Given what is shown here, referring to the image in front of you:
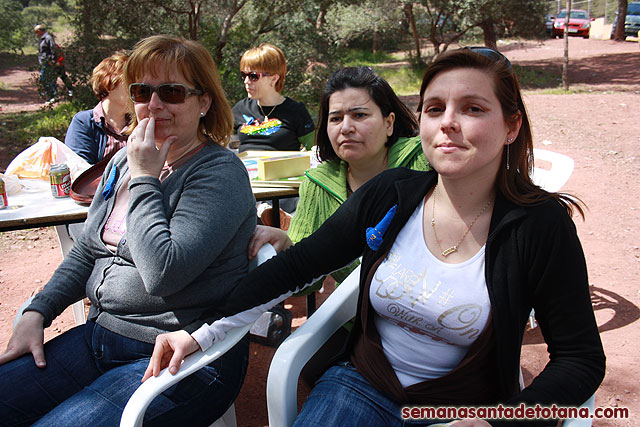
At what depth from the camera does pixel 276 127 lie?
426 cm

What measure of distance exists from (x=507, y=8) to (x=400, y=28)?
12.5 feet

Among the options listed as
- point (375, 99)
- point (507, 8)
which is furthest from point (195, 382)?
point (507, 8)

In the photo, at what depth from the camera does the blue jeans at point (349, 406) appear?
1509 millimetres

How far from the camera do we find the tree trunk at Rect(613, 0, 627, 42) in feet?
72.9

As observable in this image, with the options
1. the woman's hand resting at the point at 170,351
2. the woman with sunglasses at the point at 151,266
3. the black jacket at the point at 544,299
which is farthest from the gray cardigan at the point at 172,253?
the black jacket at the point at 544,299

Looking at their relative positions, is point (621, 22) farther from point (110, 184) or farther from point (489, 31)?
point (110, 184)

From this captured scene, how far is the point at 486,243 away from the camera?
4.89 feet

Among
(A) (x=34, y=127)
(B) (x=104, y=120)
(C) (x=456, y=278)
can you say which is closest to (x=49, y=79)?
(A) (x=34, y=127)

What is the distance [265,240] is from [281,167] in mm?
1199

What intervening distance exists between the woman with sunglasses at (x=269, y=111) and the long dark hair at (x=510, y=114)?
2744mm

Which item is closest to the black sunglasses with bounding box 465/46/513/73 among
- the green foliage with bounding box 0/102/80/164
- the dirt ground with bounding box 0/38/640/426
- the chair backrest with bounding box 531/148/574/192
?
the chair backrest with bounding box 531/148/574/192

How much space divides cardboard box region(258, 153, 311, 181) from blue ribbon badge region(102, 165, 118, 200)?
1.10 meters

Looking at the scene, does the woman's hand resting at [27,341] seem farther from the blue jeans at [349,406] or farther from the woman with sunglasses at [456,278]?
the blue jeans at [349,406]

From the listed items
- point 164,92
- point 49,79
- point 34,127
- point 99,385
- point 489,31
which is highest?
point 489,31
